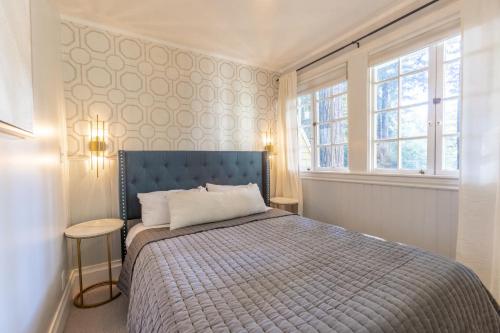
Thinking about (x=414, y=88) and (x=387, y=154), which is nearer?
(x=414, y=88)

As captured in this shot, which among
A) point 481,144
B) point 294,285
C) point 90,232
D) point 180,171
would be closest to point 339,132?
point 481,144

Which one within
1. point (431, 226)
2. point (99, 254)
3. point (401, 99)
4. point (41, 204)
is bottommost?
point (99, 254)

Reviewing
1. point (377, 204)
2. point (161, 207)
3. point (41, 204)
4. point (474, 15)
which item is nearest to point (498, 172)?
point (377, 204)

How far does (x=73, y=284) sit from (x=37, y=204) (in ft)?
4.15

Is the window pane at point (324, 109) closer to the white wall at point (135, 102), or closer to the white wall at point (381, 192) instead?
the white wall at point (381, 192)

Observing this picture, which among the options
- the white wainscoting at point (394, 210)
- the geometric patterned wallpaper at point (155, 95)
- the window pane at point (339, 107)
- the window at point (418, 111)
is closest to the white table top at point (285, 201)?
the white wainscoting at point (394, 210)

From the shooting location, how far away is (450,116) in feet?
6.48

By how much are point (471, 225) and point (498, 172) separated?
1.38 feet

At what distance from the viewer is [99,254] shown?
2.43 meters

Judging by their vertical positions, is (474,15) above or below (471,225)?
above

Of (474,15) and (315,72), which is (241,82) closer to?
(315,72)

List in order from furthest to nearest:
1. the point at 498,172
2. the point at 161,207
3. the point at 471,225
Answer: the point at 161,207
the point at 471,225
the point at 498,172

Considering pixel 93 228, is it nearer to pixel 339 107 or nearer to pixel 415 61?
pixel 339 107

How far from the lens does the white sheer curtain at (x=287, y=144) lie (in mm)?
3307
